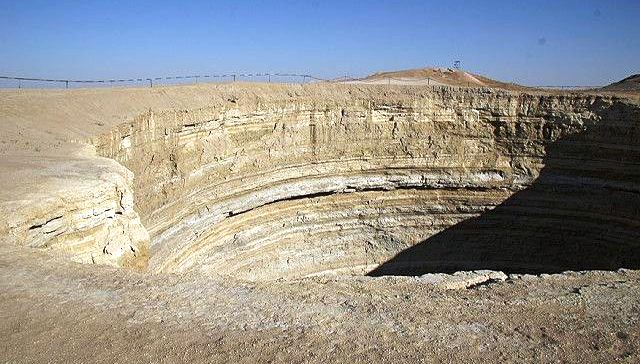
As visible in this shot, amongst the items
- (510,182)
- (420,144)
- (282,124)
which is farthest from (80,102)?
(510,182)

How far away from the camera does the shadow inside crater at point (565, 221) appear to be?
20641 millimetres

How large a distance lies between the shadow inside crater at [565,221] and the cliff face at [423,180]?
0.04 m

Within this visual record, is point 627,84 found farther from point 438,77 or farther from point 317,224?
point 317,224

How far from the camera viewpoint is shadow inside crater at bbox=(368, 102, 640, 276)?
67.7 feet

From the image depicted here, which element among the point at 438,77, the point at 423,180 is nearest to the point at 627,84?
the point at 438,77

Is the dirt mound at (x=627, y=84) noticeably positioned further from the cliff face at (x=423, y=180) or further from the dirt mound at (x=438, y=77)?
the cliff face at (x=423, y=180)

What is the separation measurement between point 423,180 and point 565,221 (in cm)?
616

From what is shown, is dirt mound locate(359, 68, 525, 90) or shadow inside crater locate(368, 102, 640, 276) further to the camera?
dirt mound locate(359, 68, 525, 90)

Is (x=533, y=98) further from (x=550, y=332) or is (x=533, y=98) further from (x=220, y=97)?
(x=550, y=332)

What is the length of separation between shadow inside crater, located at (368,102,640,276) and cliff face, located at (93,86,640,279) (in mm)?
43

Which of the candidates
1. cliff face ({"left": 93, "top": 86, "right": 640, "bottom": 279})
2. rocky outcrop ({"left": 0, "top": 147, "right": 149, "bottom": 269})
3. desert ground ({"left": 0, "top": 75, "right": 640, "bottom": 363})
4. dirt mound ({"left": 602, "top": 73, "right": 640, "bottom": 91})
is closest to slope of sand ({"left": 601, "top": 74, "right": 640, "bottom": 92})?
dirt mound ({"left": 602, "top": 73, "right": 640, "bottom": 91})

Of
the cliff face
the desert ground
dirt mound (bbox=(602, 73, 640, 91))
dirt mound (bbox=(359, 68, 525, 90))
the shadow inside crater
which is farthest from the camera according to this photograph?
dirt mound (bbox=(359, 68, 525, 90))

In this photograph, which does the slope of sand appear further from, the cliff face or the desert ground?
the cliff face

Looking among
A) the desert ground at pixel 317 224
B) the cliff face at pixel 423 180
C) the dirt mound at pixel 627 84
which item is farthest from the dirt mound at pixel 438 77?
the cliff face at pixel 423 180
